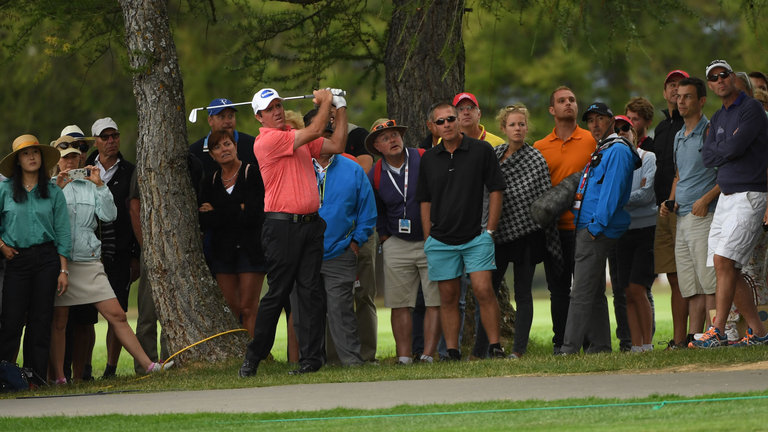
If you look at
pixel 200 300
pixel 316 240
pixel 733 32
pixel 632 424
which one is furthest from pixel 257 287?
pixel 733 32

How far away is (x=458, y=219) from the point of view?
1045 centimetres

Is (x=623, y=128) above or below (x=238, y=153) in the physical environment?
above

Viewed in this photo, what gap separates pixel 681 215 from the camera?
10.5 m

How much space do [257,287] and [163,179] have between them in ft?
4.74

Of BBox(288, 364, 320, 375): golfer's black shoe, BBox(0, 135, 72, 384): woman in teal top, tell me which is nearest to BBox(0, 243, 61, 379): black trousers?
BBox(0, 135, 72, 384): woman in teal top

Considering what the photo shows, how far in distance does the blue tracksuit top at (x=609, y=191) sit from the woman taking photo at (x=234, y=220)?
10.4 ft

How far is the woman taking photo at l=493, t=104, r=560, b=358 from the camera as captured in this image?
10703mm

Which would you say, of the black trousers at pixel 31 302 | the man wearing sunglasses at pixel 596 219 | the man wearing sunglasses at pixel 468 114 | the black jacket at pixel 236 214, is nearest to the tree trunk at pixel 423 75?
the man wearing sunglasses at pixel 468 114

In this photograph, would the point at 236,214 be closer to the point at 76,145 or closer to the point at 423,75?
the point at 76,145

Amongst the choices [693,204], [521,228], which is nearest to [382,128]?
[521,228]

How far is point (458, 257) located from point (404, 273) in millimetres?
706

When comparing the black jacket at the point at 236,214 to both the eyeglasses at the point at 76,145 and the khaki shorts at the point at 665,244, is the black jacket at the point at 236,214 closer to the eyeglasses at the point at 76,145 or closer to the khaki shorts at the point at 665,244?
the eyeglasses at the point at 76,145

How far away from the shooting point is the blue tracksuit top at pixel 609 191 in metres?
10.2

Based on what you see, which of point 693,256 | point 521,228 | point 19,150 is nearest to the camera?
point 693,256
